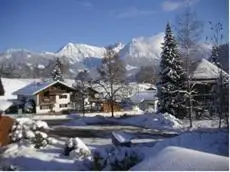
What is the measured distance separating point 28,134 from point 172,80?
10409 millimetres

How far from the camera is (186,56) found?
16.6 m

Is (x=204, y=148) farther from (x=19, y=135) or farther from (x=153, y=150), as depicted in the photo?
(x=19, y=135)

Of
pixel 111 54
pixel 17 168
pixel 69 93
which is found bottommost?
pixel 17 168

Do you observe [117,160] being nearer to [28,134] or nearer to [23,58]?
[28,134]

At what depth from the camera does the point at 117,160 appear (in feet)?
27.0

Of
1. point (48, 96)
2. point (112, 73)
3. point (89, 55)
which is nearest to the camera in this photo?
point (112, 73)

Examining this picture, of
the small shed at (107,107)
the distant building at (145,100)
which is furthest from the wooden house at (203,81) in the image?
the distant building at (145,100)

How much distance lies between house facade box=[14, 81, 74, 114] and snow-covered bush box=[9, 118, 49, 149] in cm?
1527

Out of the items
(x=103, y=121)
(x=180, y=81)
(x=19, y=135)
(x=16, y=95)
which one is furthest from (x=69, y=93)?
(x=19, y=135)

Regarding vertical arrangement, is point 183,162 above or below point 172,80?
below

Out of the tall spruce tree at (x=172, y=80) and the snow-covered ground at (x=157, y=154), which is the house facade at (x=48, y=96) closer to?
the tall spruce tree at (x=172, y=80)

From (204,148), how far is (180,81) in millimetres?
12206

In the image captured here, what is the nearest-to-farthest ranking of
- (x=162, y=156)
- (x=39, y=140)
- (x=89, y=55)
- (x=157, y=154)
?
(x=162, y=156) → (x=157, y=154) → (x=39, y=140) → (x=89, y=55)

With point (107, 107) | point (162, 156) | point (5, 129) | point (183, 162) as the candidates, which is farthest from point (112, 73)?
point (183, 162)
